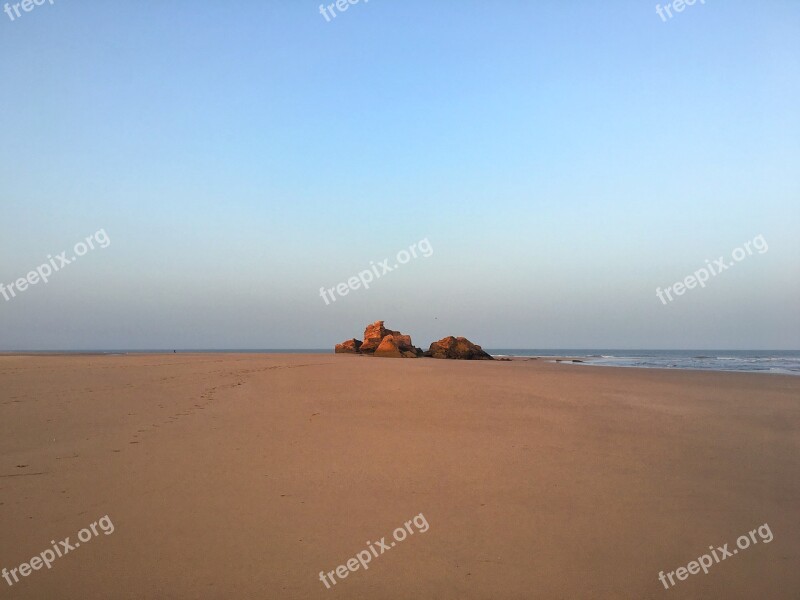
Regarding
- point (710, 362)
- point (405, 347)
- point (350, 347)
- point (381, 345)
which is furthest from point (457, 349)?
point (710, 362)

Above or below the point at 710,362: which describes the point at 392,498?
above

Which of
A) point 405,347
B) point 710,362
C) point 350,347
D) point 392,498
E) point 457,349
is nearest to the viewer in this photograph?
point 392,498

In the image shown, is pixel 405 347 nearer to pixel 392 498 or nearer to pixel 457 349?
pixel 457 349

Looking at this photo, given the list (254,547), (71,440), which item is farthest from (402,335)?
(254,547)

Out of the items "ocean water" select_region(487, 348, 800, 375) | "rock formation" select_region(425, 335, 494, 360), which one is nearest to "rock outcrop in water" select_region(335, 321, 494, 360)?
"rock formation" select_region(425, 335, 494, 360)

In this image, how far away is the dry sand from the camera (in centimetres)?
340

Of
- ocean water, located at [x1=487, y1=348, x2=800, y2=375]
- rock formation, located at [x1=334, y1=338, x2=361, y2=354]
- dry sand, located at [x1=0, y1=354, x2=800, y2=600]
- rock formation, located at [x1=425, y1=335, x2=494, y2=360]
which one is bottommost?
ocean water, located at [x1=487, y1=348, x2=800, y2=375]

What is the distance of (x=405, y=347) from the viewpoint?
145ft

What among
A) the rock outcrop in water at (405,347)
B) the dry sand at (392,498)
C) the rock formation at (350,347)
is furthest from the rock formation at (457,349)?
the dry sand at (392,498)

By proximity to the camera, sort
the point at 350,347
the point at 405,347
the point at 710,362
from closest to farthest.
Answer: the point at 710,362 < the point at 405,347 < the point at 350,347

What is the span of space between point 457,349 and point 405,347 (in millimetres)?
Answer: 4374

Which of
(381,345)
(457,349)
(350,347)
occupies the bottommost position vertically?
(457,349)

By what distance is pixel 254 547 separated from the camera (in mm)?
3736

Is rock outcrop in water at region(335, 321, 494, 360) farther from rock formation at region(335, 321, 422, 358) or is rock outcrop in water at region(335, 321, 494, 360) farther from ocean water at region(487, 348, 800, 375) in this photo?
ocean water at region(487, 348, 800, 375)
